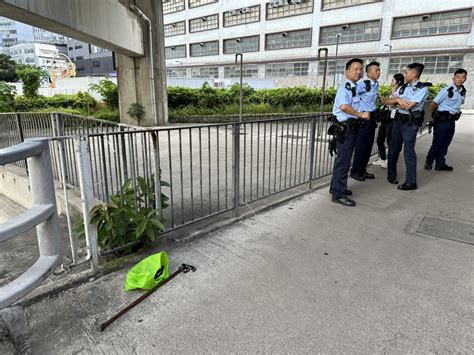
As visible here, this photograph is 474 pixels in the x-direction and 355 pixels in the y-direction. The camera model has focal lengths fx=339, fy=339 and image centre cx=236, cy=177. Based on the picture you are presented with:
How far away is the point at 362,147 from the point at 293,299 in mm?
4274

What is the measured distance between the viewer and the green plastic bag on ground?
9.32ft

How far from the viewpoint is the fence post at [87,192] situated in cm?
287

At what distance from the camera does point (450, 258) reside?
343 cm

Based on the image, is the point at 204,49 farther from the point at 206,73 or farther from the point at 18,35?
the point at 18,35

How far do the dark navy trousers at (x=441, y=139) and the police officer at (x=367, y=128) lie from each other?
170cm

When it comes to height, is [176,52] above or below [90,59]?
below

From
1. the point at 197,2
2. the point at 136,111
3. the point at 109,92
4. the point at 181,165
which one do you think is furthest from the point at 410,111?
the point at 197,2

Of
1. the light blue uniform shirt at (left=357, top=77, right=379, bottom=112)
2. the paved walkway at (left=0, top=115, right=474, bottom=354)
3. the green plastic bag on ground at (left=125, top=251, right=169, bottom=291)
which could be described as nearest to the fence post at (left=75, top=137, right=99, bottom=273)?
the paved walkway at (left=0, top=115, right=474, bottom=354)

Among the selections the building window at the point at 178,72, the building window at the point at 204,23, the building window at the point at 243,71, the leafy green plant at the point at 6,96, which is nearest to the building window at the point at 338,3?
the building window at the point at 243,71

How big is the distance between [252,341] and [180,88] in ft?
→ 61.4

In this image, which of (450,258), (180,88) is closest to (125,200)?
(450,258)

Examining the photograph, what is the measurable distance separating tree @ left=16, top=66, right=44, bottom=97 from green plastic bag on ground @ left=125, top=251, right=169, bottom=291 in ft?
66.0

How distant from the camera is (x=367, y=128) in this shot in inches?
246

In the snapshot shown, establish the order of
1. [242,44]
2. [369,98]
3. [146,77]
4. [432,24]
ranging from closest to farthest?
[369,98]
[146,77]
[432,24]
[242,44]
